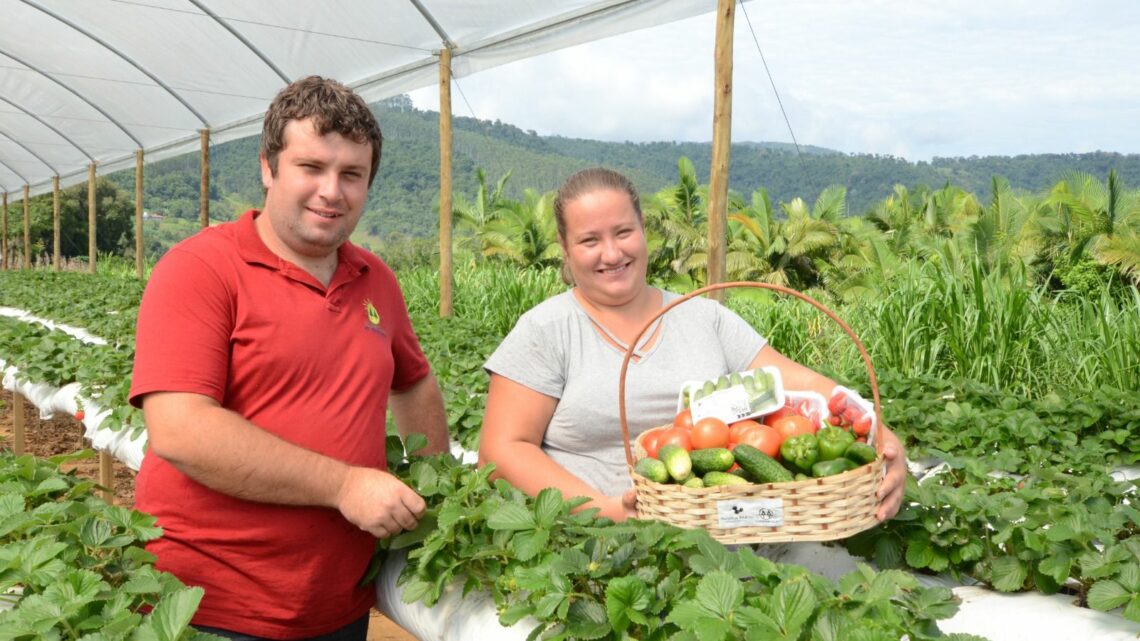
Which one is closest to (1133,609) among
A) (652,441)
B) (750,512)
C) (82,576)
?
(750,512)

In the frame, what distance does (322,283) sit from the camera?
6.68 feet

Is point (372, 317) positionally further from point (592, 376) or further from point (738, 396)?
point (738, 396)

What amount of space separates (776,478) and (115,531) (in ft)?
4.25

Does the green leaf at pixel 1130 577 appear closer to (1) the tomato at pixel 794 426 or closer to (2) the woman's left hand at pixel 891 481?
(2) the woman's left hand at pixel 891 481

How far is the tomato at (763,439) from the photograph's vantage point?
72.2 inches

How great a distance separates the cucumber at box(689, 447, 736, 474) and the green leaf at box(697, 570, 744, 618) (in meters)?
0.34

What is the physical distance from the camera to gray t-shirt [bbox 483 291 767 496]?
2193 mm

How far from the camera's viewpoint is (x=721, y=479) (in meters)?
1.74

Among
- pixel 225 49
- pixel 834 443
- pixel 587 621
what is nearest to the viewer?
Answer: pixel 587 621

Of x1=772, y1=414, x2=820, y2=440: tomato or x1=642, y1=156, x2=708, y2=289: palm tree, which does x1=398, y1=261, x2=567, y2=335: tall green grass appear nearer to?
x1=772, y1=414, x2=820, y2=440: tomato

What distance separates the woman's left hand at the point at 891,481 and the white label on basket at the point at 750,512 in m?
0.24

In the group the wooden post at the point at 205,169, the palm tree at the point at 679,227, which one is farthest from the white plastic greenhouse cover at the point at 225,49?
the palm tree at the point at 679,227

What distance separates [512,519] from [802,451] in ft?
1.85

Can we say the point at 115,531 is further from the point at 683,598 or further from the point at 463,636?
the point at 683,598
